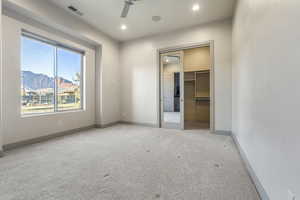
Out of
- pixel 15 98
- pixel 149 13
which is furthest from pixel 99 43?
pixel 15 98

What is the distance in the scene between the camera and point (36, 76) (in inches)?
137

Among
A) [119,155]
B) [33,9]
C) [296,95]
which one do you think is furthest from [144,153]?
[33,9]

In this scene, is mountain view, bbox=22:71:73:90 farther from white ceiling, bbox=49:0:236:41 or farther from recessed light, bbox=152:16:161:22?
recessed light, bbox=152:16:161:22

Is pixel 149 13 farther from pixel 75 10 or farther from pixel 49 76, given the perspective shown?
pixel 49 76

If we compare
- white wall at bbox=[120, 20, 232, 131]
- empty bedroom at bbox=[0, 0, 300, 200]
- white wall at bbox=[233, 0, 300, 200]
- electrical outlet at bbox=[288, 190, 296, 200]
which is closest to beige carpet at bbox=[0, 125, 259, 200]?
empty bedroom at bbox=[0, 0, 300, 200]

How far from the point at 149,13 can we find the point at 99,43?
2009 mm

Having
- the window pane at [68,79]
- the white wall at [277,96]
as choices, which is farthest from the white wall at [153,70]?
the white wall at [277,96]

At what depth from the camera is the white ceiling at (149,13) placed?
3.29m

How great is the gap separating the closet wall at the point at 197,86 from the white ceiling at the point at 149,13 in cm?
147

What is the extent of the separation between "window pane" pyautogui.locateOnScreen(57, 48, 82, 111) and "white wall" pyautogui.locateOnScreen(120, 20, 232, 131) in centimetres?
165

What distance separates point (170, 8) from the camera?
3494mm

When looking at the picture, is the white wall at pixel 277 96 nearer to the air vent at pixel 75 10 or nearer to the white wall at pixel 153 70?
the white wall at pixel 153 70

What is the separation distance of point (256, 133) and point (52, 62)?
15.6ft

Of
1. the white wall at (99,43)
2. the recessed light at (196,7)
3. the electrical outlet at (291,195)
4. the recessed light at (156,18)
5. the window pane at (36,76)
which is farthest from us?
the recessed light at (156,18)
